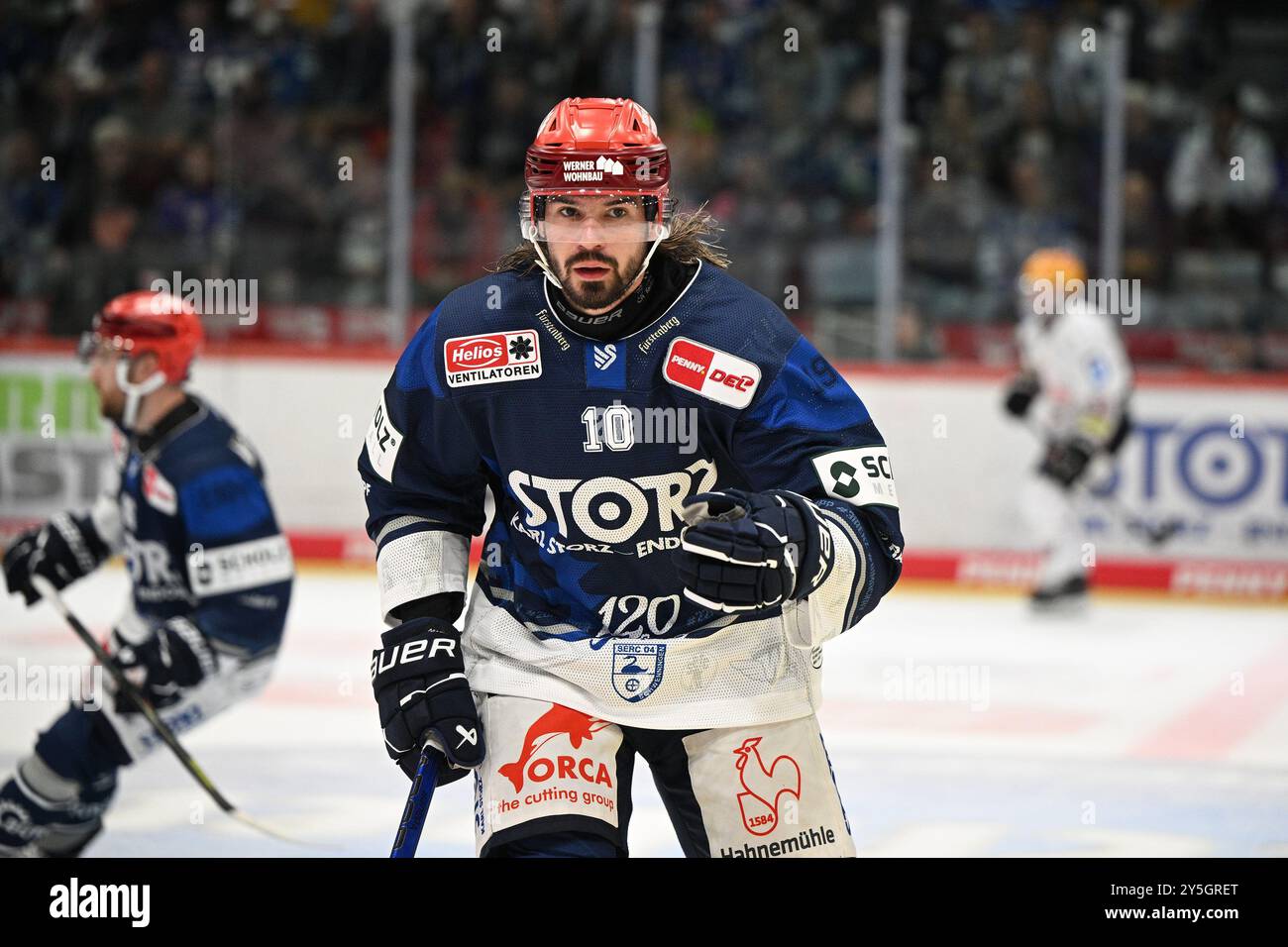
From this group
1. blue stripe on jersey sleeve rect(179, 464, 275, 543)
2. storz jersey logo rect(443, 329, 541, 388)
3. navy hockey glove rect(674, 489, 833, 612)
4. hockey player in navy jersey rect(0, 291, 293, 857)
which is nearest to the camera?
navy hockey glove rect(674, 489, 833, 612)

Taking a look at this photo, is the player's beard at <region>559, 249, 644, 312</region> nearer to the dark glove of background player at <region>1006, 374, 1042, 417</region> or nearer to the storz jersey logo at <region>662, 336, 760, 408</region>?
the storz jersey logo at <region>662, 336, 760, 408</region>

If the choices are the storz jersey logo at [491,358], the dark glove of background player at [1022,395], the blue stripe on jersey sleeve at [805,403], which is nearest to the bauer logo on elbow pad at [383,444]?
the storz jersey logo at [491,358]

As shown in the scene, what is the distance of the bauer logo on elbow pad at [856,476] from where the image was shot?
269cm

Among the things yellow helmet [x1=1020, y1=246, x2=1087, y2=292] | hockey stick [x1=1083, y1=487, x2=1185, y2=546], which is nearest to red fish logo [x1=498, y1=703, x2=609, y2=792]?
yellow helmet [x1=1020, y1=246, x2=1087, y2=292]

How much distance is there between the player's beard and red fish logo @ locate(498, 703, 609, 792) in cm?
62

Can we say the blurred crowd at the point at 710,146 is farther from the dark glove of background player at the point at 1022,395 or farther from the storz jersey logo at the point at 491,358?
the storz jersey logo at the point at 491,358

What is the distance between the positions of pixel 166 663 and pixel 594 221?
5.69ft

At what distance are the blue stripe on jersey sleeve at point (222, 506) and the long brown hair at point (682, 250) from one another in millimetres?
1297

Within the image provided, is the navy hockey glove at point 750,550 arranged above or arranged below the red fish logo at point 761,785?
above

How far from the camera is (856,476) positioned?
2707mm

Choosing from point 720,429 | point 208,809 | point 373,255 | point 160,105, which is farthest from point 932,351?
point 720,429

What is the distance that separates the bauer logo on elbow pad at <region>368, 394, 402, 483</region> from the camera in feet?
9.55

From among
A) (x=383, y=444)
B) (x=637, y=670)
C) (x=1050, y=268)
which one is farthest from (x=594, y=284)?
(x=1050, y=268)
